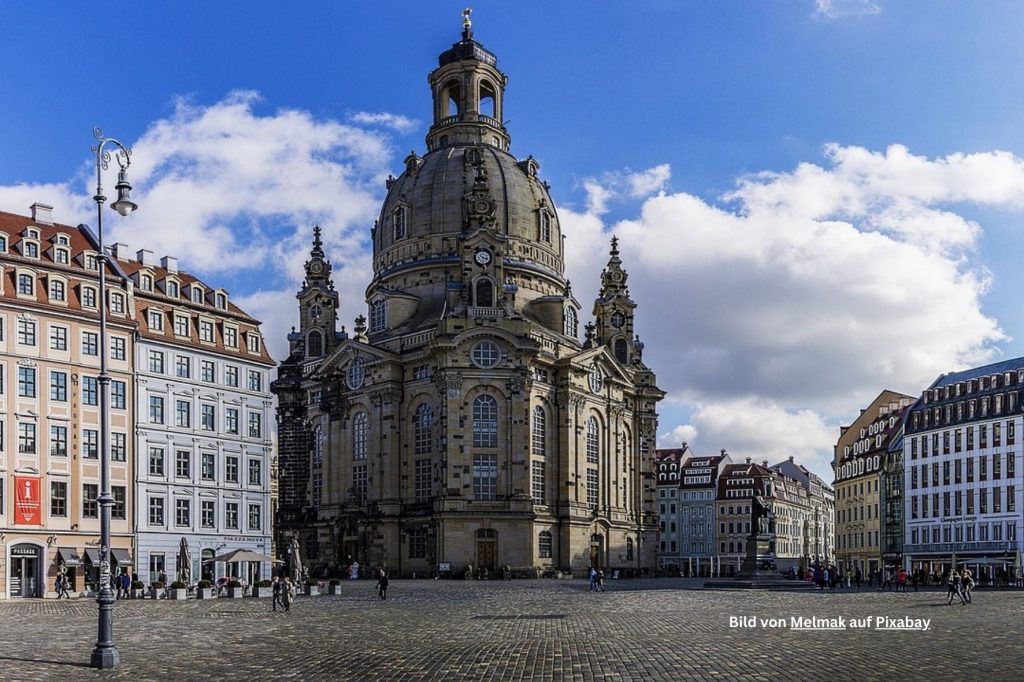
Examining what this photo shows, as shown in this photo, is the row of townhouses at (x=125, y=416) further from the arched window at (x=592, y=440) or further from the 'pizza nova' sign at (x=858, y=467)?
the 'pizza nova' sign at (x=858, y=467)

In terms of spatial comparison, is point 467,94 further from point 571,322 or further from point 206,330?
point 206,330

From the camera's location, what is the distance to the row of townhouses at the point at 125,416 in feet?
214

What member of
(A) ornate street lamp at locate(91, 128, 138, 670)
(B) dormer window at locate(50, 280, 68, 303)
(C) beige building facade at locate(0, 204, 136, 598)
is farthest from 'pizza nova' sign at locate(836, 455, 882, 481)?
(A) ornate street lamp at locate(91, 128, 138, 670)

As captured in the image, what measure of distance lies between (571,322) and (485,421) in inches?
842

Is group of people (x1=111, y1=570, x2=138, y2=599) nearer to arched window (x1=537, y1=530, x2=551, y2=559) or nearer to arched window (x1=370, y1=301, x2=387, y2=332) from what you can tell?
arched window (x1=537, y1=530, x2=551, y2=559)

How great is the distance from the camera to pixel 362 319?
112750 millimetres

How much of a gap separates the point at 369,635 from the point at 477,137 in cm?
9703

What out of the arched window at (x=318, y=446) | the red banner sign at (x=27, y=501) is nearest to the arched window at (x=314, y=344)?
the arched window at (x=318, y=446)

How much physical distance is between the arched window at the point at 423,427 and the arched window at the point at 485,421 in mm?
4657

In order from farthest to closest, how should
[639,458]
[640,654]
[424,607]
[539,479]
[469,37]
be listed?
[469,37]
[639,458]
[539,479]
[424,607]
[640,654]

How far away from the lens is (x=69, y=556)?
6612 cm

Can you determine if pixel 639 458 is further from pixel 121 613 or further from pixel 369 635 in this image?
pixel 369 635

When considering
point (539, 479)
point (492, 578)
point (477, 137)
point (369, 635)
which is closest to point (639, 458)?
point (539, 479)

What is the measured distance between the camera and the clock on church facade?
102 m
